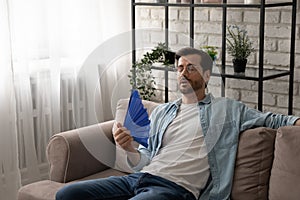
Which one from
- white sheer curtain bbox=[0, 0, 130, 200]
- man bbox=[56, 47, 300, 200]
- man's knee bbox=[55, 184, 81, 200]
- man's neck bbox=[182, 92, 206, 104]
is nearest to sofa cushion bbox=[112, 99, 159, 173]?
man bbox=[56, 47, 300, 200]

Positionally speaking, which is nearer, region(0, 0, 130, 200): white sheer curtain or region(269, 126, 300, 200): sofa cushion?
region(269, 126, 300, 200): sofa cushion

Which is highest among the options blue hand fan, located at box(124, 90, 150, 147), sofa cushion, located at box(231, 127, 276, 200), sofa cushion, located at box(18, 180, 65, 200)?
blue hand fan, located at box(124, 90, 150, 147)

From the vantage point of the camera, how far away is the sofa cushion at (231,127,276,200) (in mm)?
2584

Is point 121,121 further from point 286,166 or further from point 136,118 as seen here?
point 286,166

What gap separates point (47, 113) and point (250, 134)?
1.57m

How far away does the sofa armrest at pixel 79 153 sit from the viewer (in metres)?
2.94

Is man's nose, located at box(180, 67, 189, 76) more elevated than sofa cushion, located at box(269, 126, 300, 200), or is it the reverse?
man's nose, located at box(180, 67, 189, 76)

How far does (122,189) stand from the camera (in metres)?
2.63

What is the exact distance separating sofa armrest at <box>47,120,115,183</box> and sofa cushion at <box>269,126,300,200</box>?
1.02 metres

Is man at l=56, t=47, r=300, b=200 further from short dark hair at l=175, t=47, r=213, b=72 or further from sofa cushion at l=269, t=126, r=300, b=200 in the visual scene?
sofa cushion at l=269, t=126, r=300, b=200

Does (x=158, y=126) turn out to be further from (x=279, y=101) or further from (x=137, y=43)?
(x=137, y=43)

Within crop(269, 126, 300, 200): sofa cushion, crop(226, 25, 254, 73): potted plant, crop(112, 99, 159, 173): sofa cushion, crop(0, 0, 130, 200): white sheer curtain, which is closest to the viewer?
crop(269, 126, 300, 200): sofa cushion

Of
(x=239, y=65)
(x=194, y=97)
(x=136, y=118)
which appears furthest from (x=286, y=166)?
(x=239, y=65)

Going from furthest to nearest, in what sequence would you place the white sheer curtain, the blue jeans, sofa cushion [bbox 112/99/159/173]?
the white sheer curtain < sofa cushion [bbox 112/99/159/173] < the blue jeans
